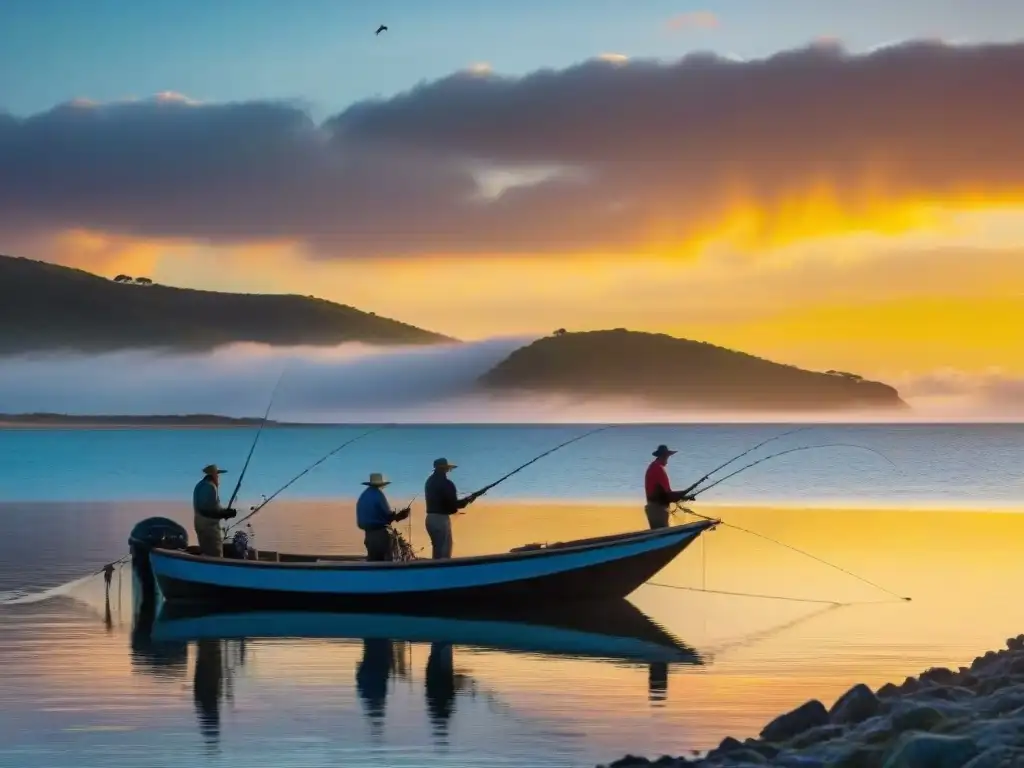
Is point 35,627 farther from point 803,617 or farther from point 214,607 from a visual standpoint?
point 803,617

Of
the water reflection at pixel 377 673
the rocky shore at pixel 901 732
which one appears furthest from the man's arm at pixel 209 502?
the rocky shore at pixel 901 732

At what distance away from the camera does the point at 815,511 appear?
46.6 m

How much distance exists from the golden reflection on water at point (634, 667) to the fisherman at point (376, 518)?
266 centimetres

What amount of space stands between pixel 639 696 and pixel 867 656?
361 cm

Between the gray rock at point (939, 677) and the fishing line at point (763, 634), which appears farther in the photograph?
the fishing line at point (763, 634)

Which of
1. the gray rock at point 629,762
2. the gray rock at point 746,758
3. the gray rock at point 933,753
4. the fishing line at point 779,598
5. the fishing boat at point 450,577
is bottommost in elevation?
the gray rock at point 629,762

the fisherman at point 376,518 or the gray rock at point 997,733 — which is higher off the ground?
the fisherman at point 376,518

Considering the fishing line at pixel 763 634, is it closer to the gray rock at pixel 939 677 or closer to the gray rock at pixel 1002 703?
the gray rock at pixel 939 677

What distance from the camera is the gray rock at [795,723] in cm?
1277

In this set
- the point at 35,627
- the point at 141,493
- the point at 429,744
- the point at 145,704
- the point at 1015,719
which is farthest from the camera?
the point at 141,493

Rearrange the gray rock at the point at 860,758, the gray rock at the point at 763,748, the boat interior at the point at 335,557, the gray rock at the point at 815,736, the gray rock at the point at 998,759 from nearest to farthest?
the gray rock at the point at 998,759
the gray rock at the point at 860,758
the gray rock at the point at 763,748
the gray rock at the point at 815,736
the boat interior at the point at 335,557

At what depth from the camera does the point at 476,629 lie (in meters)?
21.1

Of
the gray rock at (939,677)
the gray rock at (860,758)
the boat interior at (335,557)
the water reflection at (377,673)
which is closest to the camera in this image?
the gray rock at (860,758)

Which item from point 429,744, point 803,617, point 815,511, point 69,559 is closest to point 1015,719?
point 429,744
